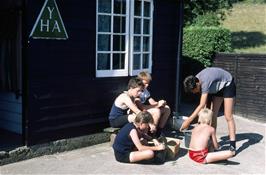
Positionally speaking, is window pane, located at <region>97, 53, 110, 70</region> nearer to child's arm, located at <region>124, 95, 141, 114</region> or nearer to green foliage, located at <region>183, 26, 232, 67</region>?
child's arm, located at <region>124, 95, 141, 114</region>

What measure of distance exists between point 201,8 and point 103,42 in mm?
11672

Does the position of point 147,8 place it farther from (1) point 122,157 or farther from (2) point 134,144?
(1) point 122,157

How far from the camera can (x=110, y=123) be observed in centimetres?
739

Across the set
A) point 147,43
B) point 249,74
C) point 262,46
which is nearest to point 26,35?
point 147,43

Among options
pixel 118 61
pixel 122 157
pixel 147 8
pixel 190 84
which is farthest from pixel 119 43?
pixel 122 157

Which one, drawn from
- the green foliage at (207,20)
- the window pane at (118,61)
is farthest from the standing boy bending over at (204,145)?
the green foliage at (207,20)

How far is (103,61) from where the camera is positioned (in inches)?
304

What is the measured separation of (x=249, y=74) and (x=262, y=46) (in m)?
13.7

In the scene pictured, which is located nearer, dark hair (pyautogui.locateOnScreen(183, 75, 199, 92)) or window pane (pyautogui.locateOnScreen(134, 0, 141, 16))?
dark hair (pyautogui.locateOnScreen(183, 75, 199, 92))

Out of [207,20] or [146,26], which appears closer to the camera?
[146,26]

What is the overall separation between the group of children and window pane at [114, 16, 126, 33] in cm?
103

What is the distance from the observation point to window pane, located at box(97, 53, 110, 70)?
7.64 meters

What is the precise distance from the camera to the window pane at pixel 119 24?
7.86 metres

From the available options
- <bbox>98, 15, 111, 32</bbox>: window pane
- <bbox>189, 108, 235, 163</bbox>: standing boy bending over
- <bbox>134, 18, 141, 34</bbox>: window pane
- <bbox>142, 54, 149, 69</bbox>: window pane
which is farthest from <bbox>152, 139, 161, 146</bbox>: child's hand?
<bbox>134, 18, 141, 34</bbox>: window pane
